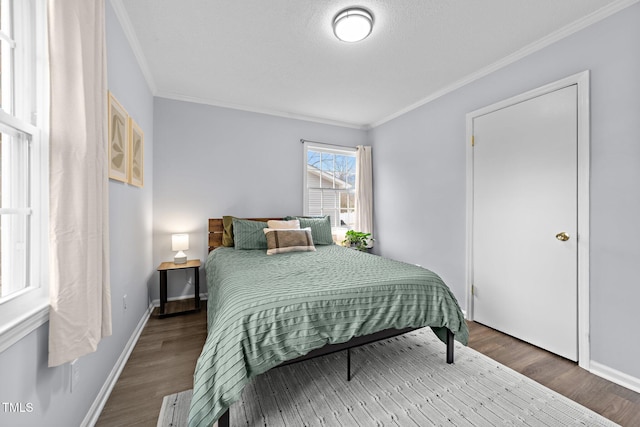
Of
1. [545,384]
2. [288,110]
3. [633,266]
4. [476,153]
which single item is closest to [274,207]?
[288,110]

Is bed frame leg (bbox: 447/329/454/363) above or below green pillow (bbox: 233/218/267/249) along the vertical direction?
below

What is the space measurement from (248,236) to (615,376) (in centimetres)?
323

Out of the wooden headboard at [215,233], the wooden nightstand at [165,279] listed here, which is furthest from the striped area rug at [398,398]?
the wooden headboard at [215,233]

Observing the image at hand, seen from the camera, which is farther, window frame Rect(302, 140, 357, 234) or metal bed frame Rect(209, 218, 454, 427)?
window frame Rect(302, 140, 357, 234)

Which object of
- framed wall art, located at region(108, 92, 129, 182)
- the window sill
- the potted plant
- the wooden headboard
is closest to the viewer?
the window sill

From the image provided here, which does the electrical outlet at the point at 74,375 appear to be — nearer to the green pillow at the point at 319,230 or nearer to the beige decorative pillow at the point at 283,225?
the beige decorative pillow at the point at 283,225

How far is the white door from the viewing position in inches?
81.4

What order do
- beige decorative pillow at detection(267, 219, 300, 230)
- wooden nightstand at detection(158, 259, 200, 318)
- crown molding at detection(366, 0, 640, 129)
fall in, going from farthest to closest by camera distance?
beige decorative pillow at detection(267, 219, 300, 230), wooden nightstand at detection(158, 259, 200, 318), crown molding at detection(366, 0, 640, 129)

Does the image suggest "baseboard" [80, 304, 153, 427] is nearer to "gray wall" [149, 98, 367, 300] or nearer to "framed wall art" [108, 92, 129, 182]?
"gray wall" [149, 98, 367, 300]

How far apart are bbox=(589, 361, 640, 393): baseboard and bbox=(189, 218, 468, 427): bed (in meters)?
0.95

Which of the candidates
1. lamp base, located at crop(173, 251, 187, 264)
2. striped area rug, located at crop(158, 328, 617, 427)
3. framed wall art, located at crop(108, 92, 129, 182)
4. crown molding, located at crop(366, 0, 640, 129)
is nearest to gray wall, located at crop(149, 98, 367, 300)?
lamp base, located at crop(173, 251, 187, 264)

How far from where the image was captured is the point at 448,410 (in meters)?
1.54

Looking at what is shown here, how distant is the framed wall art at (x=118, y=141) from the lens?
66.9 inches

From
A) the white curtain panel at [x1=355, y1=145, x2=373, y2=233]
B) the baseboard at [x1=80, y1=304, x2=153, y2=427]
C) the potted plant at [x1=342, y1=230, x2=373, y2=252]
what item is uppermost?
the white curtain panel at [x1=355, y1=145, x2=373, y2=233]
